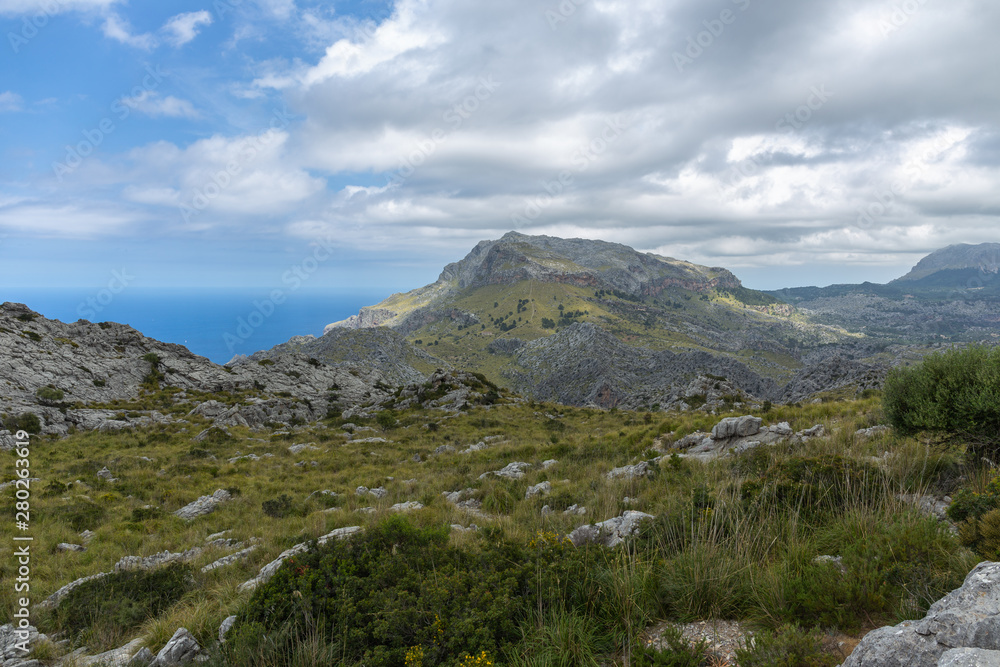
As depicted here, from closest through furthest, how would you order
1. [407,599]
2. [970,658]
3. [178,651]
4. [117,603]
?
[970,658], [407,599], [178,651], [117,603]

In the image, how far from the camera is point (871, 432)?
1175 centimetres

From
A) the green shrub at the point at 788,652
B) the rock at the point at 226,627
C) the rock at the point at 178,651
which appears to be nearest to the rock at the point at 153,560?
the rock at the point at 178,651

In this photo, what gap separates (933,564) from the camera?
4.67m

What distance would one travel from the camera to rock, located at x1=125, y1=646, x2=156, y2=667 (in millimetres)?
5367

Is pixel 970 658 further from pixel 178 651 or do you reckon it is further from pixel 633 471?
pixel 633 471

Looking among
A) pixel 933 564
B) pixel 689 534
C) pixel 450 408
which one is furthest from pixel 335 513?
pixel 450 408

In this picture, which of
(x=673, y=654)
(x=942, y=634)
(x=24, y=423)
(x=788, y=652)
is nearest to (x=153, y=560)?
(x=673, y=654)

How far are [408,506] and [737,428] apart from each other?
39.4ft

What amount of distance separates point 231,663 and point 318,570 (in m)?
1.35

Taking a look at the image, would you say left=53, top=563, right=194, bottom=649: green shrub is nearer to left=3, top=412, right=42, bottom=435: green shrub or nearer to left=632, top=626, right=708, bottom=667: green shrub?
left=632, top=626, right=708, bottom=667: green shrub

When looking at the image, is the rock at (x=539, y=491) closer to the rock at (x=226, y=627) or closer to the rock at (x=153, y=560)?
the rock at (x=226, y=627)

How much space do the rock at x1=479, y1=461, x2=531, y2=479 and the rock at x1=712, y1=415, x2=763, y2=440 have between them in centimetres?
747

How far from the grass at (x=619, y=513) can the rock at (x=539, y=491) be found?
368 mm

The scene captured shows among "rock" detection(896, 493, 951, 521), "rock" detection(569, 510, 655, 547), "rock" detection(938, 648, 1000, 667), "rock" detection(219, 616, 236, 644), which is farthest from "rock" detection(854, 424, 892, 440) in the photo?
"rock" detection(219, 616, 236, 644)
